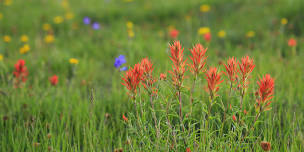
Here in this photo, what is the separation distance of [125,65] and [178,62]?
264 centimetres

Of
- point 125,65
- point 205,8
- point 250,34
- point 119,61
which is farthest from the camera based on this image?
point 205,8

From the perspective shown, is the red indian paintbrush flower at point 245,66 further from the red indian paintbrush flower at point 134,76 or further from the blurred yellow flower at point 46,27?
the blurred yellow flower at point 46,27

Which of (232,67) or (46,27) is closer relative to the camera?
(232,67)

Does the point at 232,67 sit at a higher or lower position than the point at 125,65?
lower

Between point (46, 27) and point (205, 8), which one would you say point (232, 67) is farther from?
point (46, 27)

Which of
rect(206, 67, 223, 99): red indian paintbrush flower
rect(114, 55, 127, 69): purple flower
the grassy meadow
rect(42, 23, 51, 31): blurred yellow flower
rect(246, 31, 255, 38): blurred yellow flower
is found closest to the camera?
rect(206, 67, 223, 99): red indian paintbrush flower

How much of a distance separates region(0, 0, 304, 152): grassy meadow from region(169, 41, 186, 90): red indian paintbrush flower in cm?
8

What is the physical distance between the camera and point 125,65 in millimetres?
3947

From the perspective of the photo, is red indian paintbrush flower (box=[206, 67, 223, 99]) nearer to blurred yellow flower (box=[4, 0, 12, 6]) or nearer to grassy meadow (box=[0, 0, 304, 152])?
grassy meadow (box=[0, 0, 304, 152])

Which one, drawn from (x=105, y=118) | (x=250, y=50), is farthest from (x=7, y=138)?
(x=250, y=50)

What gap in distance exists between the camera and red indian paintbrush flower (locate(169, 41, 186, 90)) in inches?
52.4

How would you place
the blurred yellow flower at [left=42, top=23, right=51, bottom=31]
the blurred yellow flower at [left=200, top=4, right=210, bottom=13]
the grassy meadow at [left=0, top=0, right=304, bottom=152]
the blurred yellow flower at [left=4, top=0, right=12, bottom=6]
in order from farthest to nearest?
the blurred yellow flower at [left=4, top=0, right=12, bottom=6]
the blurred yellow flower at [left=200, top=4, right=210, bottom=13]
the blurred yellow flower at [left=42, top=23, right=51, bottom=31]
the grassy meadow at [left=0, top=0, right=304, bottom=152]

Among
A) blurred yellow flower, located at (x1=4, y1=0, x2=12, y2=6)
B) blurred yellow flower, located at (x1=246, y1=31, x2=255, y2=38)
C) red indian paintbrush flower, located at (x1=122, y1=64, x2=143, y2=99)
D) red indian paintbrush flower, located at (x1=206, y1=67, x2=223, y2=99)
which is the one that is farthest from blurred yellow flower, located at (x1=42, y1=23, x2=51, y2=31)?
red indian paintbrush flower, located at (x1=206, y1=67, x2=223, y2=99)

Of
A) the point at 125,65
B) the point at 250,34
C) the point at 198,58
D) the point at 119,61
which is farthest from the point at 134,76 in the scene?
the point at 250,34
